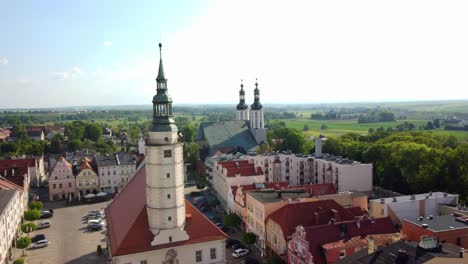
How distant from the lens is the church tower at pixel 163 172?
3359 centimetres

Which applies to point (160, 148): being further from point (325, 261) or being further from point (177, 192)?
point (325, 261)

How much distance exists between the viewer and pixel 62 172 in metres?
73.8

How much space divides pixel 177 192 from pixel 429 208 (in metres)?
32.5

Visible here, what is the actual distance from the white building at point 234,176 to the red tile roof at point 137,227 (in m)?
21.7

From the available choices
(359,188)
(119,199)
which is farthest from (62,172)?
(359,188)

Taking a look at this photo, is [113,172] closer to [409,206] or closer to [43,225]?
[43,225]

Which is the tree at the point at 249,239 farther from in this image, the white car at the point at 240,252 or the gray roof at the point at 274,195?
the gray roof at the point at 274,195

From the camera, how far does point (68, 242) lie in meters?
51.8

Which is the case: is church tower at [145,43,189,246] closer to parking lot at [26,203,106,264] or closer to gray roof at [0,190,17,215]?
parking lot at [26,203,106,264]

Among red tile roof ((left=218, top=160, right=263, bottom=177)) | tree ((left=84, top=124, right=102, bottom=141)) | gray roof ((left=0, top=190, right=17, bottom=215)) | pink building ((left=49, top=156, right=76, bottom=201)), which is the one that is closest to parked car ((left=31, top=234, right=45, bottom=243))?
gray roof ((left=0, top=190, right=17, bottom=215))

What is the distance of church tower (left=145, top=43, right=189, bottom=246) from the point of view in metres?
33.6

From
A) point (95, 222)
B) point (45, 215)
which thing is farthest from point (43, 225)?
point (95, 222)

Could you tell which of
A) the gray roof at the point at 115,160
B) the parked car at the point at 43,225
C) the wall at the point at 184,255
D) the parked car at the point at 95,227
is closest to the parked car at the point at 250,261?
the wall at the point at 184,255

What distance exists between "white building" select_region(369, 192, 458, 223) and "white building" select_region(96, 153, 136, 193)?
46944 millimetres
